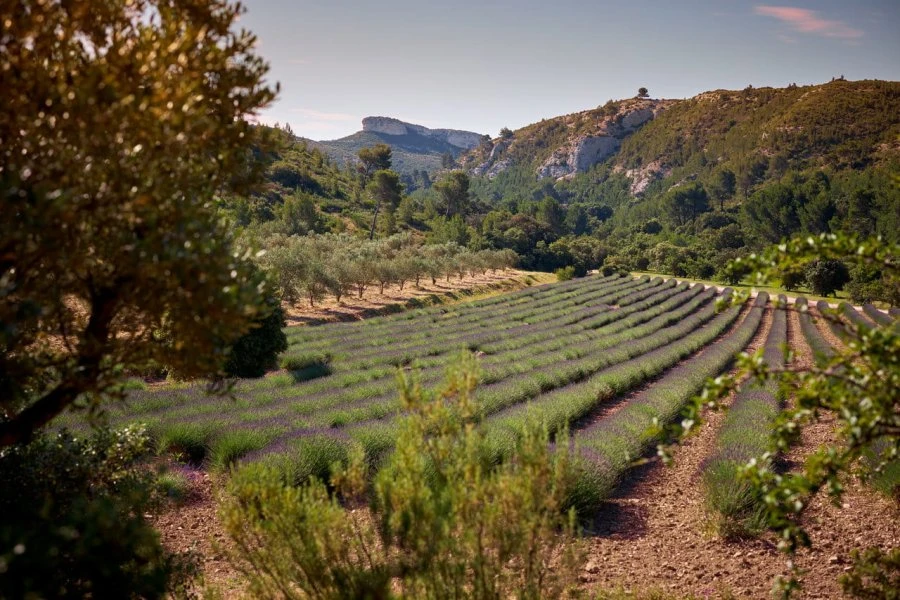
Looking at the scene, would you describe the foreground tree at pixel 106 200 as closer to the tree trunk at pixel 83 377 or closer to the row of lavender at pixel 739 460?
the tree trunk at pixel 83 377

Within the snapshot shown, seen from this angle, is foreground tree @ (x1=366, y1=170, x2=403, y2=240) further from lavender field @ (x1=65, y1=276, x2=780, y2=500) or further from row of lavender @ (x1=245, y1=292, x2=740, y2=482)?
row of lavender @ (x1=245, y1=292, x2=740, y2=482)

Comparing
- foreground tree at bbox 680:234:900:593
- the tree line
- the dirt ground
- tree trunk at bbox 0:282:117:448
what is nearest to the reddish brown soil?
the tree line

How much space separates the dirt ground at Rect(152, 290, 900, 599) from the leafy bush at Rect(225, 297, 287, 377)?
6461mm

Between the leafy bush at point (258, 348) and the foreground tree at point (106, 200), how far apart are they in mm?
11069

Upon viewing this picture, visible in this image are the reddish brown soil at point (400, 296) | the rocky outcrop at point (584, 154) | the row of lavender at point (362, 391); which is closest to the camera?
the row of lavender at point (362, 391)

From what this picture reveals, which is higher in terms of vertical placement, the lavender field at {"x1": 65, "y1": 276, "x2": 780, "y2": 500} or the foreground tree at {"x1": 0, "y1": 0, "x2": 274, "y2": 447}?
the foreground tree at {"x1": 0, "y1": 0, "x2": 274, "y2": 447}

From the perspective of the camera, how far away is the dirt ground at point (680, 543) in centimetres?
554

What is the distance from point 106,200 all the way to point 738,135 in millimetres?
148445

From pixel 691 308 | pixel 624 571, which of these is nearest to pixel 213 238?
pixel 624 571

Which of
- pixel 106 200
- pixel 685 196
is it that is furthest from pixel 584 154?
pixel 106 200

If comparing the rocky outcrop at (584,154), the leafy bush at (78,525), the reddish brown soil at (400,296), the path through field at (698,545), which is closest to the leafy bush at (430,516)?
the leafy bush at (78,525)

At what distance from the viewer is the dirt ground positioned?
554 centimetres

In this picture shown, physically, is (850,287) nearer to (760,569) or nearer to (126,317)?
(760,569)

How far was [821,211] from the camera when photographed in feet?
221
